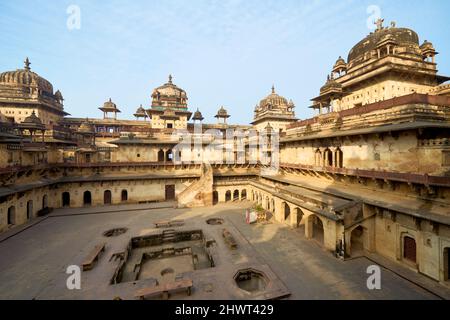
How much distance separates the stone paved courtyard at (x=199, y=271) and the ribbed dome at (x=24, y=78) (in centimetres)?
3204

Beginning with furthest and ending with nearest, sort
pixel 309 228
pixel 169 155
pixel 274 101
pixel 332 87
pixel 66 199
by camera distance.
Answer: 1. pixel 274 101
2. pixel 169 155
3. pixel 66 199
4. pixel 332 87
5. pixel 309 228

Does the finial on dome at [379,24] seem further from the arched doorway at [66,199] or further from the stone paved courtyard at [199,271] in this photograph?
the arched doorway at [66,199]

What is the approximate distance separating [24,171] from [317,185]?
2987 cm

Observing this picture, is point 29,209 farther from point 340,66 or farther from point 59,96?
point 340,66

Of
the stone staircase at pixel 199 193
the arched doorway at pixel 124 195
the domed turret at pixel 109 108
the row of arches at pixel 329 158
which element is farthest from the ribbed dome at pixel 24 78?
the row of arches at pixel 329 158

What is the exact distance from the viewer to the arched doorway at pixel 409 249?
12.1 meters

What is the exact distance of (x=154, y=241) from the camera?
57.8 ft

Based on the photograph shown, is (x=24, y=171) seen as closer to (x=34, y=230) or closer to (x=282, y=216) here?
(x=34, y=230)

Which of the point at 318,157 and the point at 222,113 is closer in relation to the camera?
the point at 318,157

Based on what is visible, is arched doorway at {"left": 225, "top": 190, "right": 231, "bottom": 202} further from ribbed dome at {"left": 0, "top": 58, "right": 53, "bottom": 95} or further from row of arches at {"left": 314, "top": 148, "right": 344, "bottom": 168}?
ribbed dome at {"left": 0, "top": 58, "right": 53, "bottom": 95}

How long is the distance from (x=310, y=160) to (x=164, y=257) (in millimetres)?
17862

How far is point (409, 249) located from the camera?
12.4 metres

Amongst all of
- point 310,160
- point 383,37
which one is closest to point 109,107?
point 310,160

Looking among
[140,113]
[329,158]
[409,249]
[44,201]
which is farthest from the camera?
[140,113]
